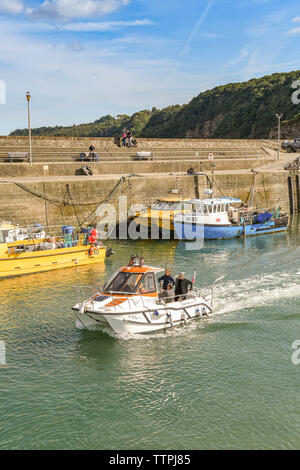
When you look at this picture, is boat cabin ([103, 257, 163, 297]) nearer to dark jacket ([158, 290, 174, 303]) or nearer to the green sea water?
dark jacket ([158, 290, 174, 303])

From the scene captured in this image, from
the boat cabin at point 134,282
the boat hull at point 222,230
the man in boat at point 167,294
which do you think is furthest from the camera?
the boat hull at point 222,230

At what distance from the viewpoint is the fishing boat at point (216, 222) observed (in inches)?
1220

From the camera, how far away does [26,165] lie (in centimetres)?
3309

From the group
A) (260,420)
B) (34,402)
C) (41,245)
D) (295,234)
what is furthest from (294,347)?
(295,234)

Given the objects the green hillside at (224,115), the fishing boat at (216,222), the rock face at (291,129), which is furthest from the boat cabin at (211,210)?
the green hillside at (224,115)

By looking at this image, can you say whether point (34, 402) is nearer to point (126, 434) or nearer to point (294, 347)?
point (126, 434)

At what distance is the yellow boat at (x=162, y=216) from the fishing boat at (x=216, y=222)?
498mm

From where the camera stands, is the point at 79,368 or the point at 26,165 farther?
the point at 26,165

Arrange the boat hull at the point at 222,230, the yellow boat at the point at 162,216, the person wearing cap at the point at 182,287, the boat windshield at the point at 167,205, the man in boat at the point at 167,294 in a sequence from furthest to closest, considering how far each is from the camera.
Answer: the boat windshield at the point at 167,205, the yellow boat at the point at 162,216, the boat hull at the point at 222,230, the person wearing cap at the point at 182,287, the man in boat at the point at 167,294

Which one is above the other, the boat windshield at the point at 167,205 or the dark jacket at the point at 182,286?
the boat windshield at the point at 167,205

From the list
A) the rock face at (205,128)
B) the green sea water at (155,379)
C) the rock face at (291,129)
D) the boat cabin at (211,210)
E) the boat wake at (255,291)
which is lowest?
the green sea water at (155,379)

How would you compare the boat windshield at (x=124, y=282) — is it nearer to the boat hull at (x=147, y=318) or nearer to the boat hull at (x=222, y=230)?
the boat hull at (x=147, y=318)
